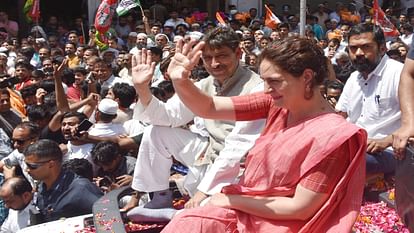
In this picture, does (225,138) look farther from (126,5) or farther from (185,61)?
(126,5)

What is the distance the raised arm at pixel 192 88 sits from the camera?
2.57 m

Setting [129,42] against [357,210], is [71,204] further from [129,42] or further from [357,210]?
[129,42]

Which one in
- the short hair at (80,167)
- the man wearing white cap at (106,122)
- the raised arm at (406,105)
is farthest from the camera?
the man wearing white cap at (106,122)

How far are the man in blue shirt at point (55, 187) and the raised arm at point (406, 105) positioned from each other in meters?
2.13

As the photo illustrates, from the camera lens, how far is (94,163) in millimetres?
4926

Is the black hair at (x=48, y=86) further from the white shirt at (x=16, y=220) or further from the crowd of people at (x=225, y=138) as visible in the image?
the white shirt at (x=16, y=220)

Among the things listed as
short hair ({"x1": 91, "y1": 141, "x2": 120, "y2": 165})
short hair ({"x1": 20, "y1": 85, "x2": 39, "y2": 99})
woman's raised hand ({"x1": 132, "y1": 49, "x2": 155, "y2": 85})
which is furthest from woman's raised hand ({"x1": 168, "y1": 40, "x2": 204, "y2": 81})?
short hair ({"x1": 20, "y1": 85, "x2": 39, "y2": 99})

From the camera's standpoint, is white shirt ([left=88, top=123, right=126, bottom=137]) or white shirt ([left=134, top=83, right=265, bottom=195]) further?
white shirt ([left=88, top=123, right=126, bottom=137])

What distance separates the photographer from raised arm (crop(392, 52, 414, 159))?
2443 mm

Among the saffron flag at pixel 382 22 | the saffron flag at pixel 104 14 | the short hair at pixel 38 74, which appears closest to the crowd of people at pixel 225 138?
the short hair at pixel 38 74

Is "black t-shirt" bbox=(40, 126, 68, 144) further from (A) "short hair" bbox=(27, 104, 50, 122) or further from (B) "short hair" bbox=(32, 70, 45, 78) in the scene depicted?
(B) "short hair" bbox=(32, 70, 45, 78)

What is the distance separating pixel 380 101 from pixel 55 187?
223cm

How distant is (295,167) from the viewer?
7.40ft

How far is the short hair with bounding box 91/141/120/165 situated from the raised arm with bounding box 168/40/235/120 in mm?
2155
